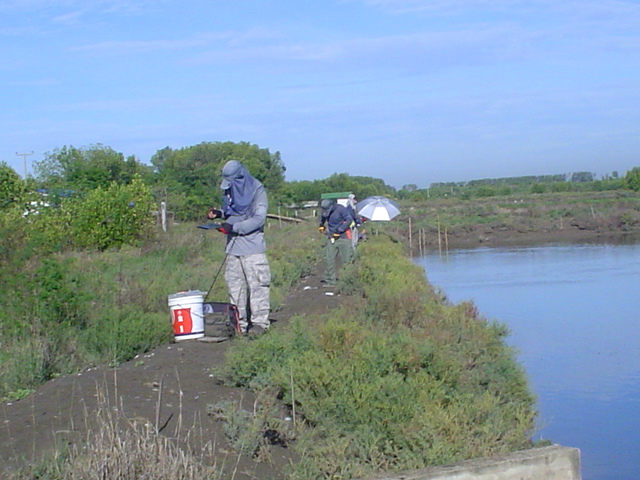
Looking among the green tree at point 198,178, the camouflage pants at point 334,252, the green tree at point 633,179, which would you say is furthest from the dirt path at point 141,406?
the green tree at point 633,179

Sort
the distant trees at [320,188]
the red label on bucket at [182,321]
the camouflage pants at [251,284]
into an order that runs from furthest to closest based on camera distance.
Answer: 1. the distant trees at [320,188]
2. the red label on bucket at [182,321]
3. the camouflage pants at [251,284]

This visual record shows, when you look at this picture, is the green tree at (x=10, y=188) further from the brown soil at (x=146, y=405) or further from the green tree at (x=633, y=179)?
the green tree at (x=633, y=179)

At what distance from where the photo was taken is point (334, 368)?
7.58 meters

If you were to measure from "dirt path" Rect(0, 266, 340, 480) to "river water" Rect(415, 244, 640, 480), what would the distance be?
3486mm

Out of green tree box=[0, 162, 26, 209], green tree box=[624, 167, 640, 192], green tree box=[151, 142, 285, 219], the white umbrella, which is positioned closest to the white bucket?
green tree box=[0, 162, 26, 209]

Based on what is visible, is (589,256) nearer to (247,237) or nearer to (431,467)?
(247,237)

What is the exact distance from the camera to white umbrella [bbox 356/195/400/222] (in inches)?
1153

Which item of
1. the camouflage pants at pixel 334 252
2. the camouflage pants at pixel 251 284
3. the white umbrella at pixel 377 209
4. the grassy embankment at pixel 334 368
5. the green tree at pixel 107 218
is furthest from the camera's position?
the white umbrella at pixel 377 209

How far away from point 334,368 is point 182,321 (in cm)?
288

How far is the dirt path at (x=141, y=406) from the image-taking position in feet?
19.8

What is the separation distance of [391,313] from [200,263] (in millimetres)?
9169

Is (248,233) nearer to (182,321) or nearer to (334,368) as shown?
(182,321)

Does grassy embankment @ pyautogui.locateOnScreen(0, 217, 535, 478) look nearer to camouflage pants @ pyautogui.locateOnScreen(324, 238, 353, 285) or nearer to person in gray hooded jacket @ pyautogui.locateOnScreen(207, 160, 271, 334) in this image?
person in gray hooded jacket @ pyautogui.locateOnScreen(207, 160, 271, 334)

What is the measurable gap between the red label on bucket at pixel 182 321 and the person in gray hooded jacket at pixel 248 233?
66cm
